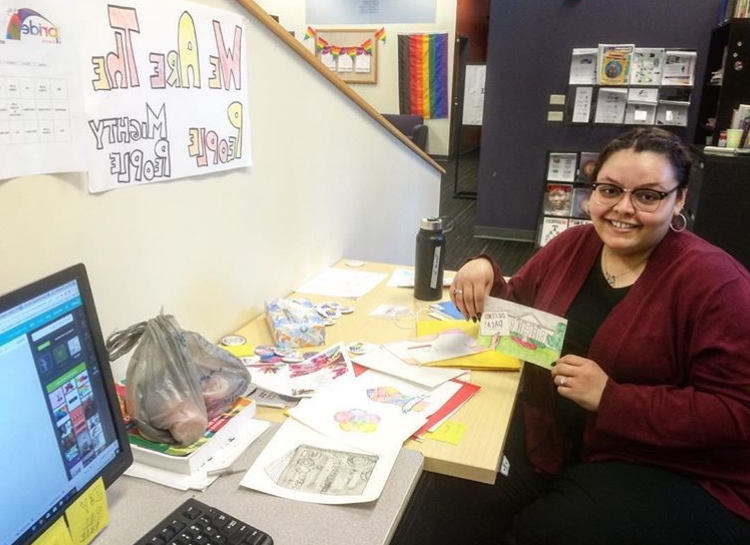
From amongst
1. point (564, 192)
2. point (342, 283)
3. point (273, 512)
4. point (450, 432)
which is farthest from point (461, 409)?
point (564, 192)

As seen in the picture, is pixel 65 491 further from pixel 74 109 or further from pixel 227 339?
pixel 227 339

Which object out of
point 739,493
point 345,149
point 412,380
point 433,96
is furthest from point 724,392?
point 433,96

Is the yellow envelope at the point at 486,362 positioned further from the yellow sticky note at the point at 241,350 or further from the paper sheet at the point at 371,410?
the yellow sticky note at the point at 241,350

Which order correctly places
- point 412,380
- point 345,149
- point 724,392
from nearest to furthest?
point 724,392, point 412,380, point 345,149

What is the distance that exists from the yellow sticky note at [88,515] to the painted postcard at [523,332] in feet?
2.84

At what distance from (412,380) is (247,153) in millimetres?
745

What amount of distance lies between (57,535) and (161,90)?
33.2 inches

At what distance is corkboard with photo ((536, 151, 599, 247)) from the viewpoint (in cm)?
468

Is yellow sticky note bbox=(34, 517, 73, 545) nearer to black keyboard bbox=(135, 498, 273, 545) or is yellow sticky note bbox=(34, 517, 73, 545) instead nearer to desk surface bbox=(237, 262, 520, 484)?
black keyboard bbox=(135, 498, 273, 545)

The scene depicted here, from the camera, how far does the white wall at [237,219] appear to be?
0.99 metres

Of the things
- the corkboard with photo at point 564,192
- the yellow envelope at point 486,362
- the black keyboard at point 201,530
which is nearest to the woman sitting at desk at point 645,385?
the yellow envelope at point 486,362

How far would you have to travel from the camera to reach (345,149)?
7.29 feet

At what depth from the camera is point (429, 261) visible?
181 cm

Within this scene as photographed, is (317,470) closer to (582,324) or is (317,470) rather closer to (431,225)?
(582,324)
